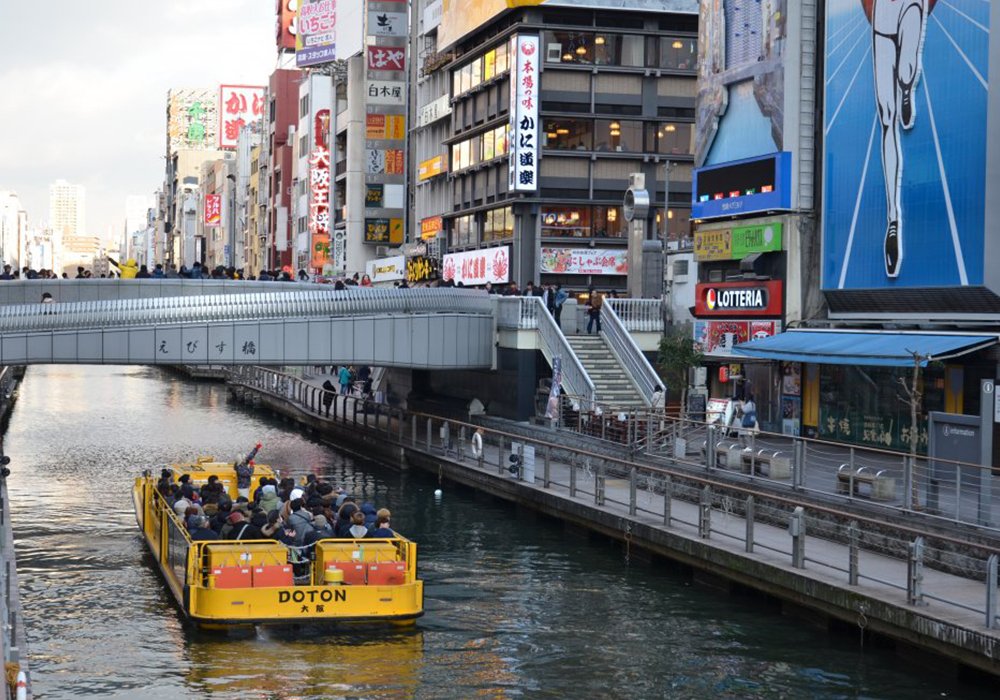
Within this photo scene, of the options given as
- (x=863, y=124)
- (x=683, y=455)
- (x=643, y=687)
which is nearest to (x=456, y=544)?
(x=683, y=455)

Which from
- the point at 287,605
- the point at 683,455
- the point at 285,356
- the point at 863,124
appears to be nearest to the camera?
the point at 287,605

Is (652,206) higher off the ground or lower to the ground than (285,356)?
higher

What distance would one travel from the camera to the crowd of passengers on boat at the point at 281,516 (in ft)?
87.0

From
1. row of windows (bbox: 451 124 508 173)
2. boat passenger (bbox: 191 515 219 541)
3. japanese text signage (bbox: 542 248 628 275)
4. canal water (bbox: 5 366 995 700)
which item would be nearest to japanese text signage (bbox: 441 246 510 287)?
japanese text signage (bbox: 542 248 628 275)

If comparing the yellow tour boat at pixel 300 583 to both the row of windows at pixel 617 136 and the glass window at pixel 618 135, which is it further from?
the glass window at pixel 618 135

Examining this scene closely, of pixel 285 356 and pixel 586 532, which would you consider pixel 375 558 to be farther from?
pixel 285 356

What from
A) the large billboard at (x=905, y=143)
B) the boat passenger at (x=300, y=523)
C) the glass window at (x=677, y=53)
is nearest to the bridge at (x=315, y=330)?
the large billboard at (x=905, y=143)

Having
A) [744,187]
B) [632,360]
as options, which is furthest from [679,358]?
[744,187]

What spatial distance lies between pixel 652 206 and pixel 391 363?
101 feet

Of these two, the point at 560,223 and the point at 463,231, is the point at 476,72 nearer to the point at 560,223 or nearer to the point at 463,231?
the point at 463,231

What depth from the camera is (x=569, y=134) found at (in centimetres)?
7694

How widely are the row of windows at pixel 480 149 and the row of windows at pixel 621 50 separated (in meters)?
5.62

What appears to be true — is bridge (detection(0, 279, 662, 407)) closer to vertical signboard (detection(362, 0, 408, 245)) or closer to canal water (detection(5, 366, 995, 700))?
canal water (detection(5, 366, 995, 700))

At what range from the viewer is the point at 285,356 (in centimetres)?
4784
